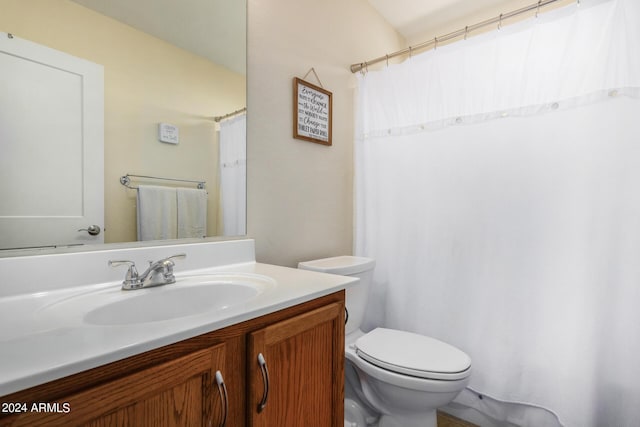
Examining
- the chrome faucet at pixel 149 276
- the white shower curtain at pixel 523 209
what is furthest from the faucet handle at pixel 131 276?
the white shower curtain at pixel 523 209

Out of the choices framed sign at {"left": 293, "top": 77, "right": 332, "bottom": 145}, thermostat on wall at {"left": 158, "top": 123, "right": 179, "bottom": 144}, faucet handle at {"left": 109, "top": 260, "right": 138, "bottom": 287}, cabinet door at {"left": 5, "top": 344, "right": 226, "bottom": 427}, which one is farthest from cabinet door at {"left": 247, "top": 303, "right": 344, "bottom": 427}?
framed sign at {"left": 293, "top": 77, "right": 332, "bottom": 145}

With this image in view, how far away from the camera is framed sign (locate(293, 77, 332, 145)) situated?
5.06 ft

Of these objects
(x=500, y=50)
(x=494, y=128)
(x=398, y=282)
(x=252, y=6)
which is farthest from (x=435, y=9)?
(x=398, y=282)

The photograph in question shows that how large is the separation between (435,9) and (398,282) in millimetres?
1821

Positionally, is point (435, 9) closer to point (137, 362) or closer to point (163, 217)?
point (163, 217)

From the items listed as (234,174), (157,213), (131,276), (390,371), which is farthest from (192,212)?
(390,371)

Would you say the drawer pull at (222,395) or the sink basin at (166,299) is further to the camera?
the sink basin at (166,299)

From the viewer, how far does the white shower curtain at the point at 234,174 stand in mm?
1251

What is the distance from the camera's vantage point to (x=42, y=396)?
0.44 m

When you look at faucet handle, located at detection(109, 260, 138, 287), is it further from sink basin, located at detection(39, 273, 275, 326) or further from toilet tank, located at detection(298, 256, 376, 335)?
toilet tank, located at detection(298, 256, 376, 335)

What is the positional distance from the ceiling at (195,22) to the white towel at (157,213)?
1.78 ft

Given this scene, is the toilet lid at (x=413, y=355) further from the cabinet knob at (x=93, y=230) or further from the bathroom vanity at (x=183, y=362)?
the cabinet knob at (x=93, y=230)

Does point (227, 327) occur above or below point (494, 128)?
below

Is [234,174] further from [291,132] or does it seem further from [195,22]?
[195,22]
